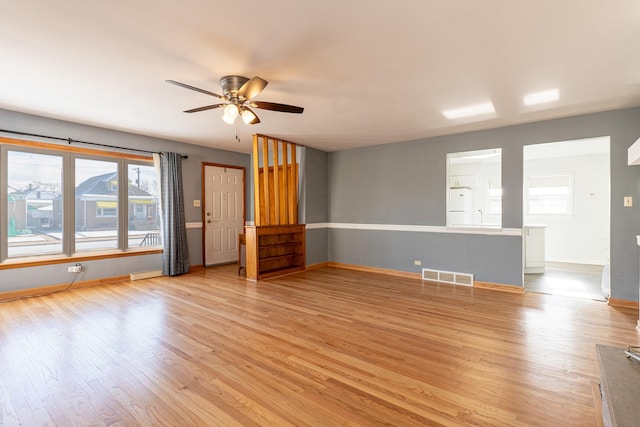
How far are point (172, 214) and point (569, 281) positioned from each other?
7.16 metres

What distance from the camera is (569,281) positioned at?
518cm

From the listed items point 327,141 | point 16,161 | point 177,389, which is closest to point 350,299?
point 177,389

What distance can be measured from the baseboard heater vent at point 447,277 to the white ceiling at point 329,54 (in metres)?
2.56

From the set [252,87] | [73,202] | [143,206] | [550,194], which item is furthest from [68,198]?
[550,194]

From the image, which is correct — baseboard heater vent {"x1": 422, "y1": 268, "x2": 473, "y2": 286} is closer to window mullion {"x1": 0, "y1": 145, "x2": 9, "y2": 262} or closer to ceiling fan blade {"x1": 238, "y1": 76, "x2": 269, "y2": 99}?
ceiling fan blade {"x1": 238, "y1": 76, "x2": 269, "y2": 99}

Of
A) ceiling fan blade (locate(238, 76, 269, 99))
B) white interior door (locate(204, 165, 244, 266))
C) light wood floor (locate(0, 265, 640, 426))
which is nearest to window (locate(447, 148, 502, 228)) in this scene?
light wood floor (locate(0, 265, 640, 426))

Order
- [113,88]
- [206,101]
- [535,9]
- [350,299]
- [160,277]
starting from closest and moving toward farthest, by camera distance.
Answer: [535,9]
[113,88]
[206,101]
[350,299]
[160,277]

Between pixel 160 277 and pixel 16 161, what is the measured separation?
2672 millimetres

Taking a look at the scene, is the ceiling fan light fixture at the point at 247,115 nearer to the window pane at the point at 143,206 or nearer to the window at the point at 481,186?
the window pane at the point at 143,206

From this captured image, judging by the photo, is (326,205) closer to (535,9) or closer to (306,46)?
(306,46)

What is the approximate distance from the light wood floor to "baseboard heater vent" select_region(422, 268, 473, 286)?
0.86 meters

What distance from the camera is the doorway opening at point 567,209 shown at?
5.95 m

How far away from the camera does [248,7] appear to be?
6.47 ft

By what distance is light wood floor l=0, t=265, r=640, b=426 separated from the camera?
182 centimetres
